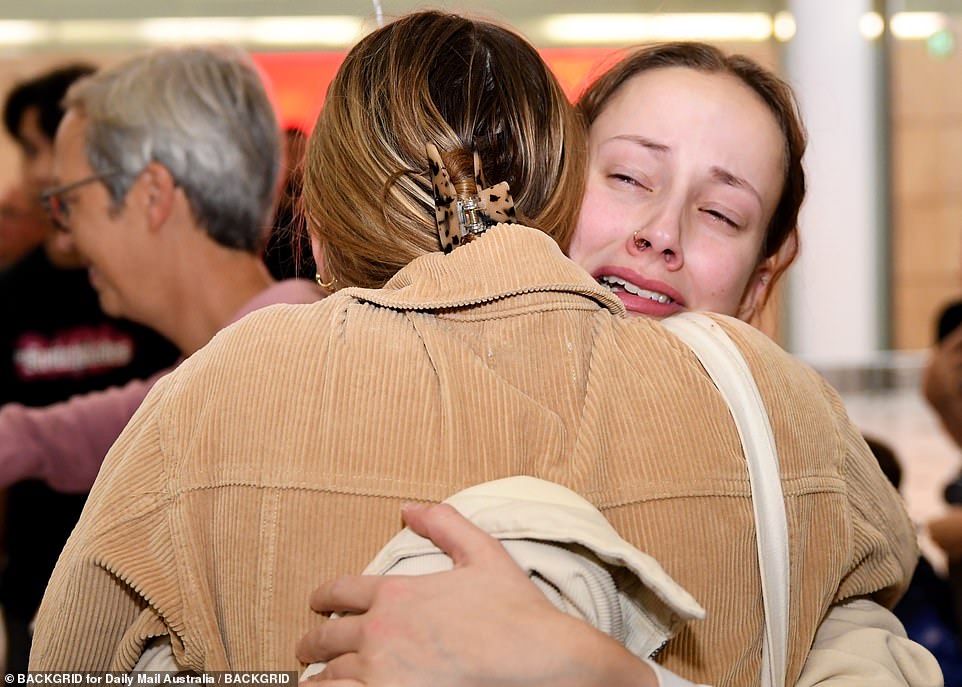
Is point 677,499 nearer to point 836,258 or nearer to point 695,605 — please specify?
point 695,605

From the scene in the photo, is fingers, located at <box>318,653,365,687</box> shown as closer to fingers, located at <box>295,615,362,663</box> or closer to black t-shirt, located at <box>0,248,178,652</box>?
fingers, located at <box>295,615,362,663</box>

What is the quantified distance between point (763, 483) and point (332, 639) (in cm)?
48

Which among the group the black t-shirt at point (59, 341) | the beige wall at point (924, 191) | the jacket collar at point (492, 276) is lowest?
the beige wall at point (924, 191)

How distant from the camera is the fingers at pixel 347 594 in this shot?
1.11 meters

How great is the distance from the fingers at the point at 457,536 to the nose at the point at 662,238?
807mm

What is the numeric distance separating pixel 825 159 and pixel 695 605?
9745mm

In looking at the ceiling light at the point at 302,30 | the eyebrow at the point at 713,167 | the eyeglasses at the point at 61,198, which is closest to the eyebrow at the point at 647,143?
the eyebrow at the point at 713,167

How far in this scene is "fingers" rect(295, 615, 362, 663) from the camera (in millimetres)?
1116

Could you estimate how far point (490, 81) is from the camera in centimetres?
137

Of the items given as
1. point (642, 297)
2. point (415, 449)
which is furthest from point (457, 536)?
point (642, 297)

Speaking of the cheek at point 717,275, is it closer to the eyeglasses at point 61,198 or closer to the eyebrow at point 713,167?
the eyebrow at point 713,167

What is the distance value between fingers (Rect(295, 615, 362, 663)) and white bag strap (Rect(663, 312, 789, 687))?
Answer: 1.42 ft

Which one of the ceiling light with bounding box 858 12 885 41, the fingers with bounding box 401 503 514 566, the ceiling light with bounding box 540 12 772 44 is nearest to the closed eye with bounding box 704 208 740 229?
the fingers with bounding box 401 503 514 566

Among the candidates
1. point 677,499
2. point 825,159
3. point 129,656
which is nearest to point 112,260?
point 129,656
